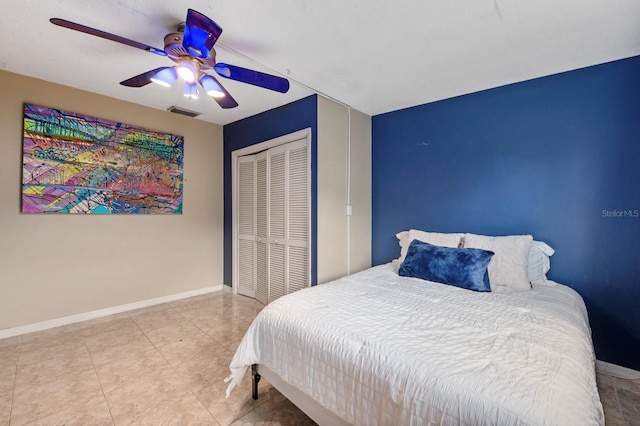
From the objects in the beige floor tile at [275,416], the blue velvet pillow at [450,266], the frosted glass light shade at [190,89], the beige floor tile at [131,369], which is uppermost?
the frosted glass light shade at [190,89]

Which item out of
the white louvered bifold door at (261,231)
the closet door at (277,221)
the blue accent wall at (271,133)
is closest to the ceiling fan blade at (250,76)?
the blue accent wall at (271,133)

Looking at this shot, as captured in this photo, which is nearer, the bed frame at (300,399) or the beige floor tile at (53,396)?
the bed frame at (300,399)

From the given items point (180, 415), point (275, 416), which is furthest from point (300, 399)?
point (180, 415)

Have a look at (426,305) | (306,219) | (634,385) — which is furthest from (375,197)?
(634,385)

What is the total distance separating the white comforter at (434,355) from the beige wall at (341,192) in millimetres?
1008

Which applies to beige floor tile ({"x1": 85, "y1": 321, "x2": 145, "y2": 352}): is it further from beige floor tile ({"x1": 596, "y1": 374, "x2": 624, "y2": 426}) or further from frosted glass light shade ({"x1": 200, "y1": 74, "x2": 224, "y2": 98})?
beige floor tile ({"x1": 596, "y1": 374, "x2": 624, "y2": 426})

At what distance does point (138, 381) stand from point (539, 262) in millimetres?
3225

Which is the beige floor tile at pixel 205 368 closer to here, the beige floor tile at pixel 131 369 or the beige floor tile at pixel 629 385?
the beige floor tile at pixel 131 369

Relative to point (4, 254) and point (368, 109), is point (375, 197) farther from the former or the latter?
point (4, 254)

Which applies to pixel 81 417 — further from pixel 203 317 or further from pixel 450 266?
pixel 450 266

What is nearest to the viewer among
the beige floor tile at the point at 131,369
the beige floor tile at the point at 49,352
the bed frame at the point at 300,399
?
the bed frame at the point at 300,399

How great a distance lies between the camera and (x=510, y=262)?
2217 mm

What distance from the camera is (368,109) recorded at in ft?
10.7

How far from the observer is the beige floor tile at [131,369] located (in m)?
1.98
